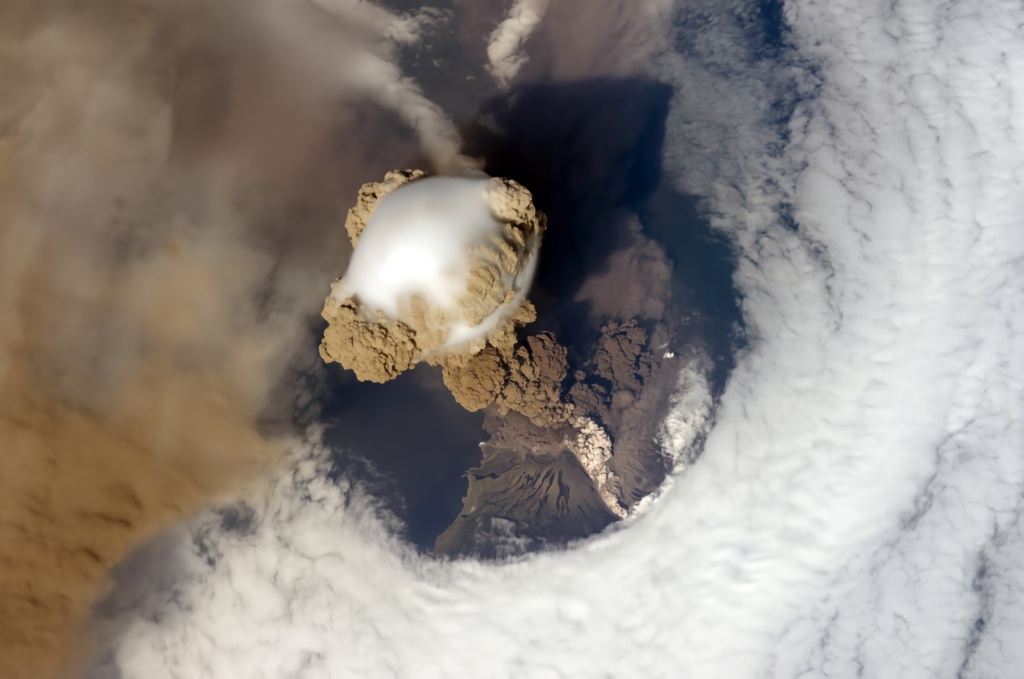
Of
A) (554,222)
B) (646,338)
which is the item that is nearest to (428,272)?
(554,222)

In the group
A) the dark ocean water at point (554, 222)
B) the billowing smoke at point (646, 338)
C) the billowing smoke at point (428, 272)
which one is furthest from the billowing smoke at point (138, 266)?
the dark ocean water at point (554, 222)

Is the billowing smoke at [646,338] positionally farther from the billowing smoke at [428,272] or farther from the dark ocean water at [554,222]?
the billowing smoke at [428,272]

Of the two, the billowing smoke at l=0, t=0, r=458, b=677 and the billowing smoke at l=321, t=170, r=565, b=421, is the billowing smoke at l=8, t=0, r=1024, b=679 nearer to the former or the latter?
the billowing smoke at l=0, t=0, r=458, b=677

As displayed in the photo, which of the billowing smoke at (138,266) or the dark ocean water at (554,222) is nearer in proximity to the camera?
the billowing smoke at (138,266)

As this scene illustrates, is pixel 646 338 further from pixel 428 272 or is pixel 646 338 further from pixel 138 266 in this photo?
pixel 138 266

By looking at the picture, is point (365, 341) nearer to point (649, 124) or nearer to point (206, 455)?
point (206, 455)

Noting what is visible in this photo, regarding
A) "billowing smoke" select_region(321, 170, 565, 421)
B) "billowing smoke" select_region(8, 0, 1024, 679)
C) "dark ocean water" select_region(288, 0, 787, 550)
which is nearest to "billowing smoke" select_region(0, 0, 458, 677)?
"billowing smoke" select_region(8, 0, 1024, 679)

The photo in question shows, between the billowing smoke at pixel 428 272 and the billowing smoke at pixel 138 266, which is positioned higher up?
the billowing smoke at pixel 428 272

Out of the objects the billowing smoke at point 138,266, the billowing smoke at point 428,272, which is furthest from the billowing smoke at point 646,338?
the billowing smoke at point 428,272

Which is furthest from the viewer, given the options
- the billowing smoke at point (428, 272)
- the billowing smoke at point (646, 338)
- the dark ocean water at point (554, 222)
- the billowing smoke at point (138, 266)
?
the dark ocean water at point (554, 222)

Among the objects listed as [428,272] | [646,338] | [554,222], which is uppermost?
[554,222]

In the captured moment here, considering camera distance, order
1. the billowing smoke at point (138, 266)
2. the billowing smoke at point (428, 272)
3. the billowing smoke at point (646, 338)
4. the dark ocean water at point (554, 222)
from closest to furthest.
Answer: the billowing smoke at point (428, 272) < the billowing smoke at point (138, 266) < the billowing smoke at point (646, 338) < the dark ocean water at point (554, 222)
